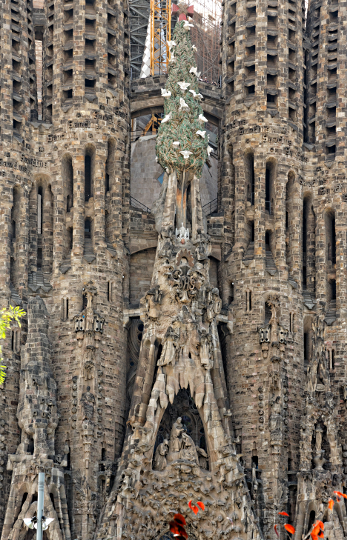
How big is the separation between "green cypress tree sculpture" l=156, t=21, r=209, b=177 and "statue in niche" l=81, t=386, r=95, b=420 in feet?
22.7

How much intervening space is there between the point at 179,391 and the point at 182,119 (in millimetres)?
7827

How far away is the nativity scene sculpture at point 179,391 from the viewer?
35.6 meters

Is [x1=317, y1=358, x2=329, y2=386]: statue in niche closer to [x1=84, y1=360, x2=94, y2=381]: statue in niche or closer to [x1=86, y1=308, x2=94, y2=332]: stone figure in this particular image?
[x1=84, y1=360, x2=94, y2=381]: statue in niche

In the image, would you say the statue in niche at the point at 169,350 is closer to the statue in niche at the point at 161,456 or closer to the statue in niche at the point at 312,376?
the statue in niche at the point at 161,456

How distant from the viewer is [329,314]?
4000 centimetres

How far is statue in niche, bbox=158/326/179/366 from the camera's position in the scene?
3641cm

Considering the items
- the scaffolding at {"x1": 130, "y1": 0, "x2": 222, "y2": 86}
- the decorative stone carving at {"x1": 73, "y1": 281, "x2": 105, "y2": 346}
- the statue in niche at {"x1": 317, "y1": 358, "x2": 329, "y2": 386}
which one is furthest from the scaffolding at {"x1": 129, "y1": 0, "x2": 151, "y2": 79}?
the statue in niche at {"x1": 317, "y1": 358, "x2": 329, "y2": 386}

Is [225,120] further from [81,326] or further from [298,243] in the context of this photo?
[81,326]

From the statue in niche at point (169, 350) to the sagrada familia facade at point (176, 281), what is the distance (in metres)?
0.05

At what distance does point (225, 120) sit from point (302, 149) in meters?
2.52

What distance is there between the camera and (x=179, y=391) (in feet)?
122

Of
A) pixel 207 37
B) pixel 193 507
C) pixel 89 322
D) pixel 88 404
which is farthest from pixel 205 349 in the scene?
pixel 207 37

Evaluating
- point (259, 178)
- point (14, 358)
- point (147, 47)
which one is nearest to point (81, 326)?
point (14, 358)

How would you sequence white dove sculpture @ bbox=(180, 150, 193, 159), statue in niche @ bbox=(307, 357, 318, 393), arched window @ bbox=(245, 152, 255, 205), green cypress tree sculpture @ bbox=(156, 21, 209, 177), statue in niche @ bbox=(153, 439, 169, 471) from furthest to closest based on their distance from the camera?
arched window @ bbox=(245, 152, 255, 205)
green cypress tree sculpture @ bbox=(156, 21, 209, 177)
white dove sculpture @ bbox=(180, 150, 193, 159)
statue in niche @ bbox=(307, 357, 318, 393)
statue in niche @ bbox=(153, 439, 169, 471)
